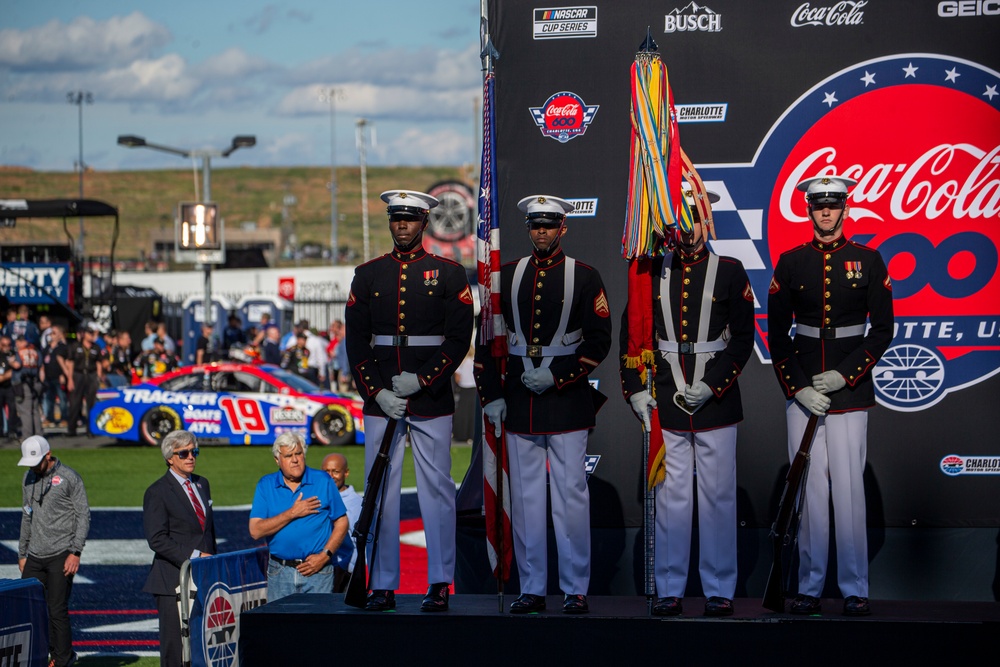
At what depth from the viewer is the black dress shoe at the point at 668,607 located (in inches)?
235

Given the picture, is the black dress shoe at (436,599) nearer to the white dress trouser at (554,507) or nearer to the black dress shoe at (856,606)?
the white dress trouser at (554,507)

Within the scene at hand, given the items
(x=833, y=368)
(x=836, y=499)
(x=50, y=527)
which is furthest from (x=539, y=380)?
(x=50, y=527)

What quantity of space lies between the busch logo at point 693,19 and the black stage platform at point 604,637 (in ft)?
12.1

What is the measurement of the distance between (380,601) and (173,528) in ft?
7.37

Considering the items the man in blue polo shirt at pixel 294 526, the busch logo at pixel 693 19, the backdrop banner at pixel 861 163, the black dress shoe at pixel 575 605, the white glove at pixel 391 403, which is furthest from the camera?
the busch logo at pixel 693 19

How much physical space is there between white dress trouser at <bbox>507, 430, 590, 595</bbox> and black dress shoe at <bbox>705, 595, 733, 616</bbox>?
0.62 m

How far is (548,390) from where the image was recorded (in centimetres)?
631

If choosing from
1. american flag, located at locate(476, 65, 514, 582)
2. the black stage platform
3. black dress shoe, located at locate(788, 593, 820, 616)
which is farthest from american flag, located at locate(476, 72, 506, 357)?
black dress shoe, located at locate(788, 593, 820, 616)

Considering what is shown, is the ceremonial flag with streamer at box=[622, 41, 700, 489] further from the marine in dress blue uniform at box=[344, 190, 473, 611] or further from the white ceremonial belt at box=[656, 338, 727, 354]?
the marine in dress blue uniform at box=[344, 190, 473, 611]

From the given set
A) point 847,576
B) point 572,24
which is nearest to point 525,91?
point 572,24

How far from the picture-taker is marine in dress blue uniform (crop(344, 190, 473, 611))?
20.7ft

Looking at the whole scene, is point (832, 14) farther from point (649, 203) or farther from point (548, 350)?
point (548, 350)

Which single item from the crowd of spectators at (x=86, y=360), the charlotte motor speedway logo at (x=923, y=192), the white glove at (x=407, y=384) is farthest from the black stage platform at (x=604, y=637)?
the crowd of spectators at (x=86, y=360)

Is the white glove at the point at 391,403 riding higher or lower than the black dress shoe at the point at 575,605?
higher
